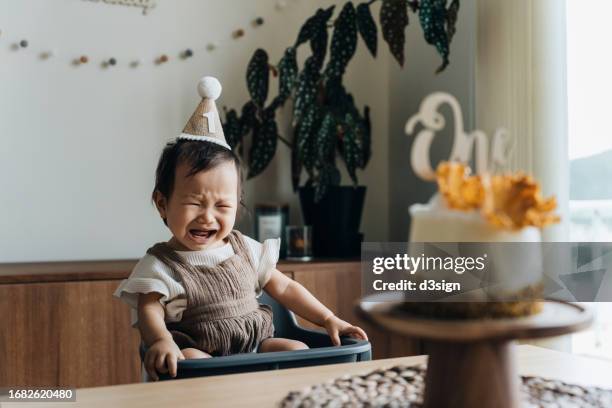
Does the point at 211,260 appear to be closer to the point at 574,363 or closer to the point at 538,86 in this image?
the point at 574,363

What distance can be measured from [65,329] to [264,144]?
0.94 metres

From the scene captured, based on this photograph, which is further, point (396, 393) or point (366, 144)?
point (366, 144)

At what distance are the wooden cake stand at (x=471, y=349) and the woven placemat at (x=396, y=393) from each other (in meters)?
0.10

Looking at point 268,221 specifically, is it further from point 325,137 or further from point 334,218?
point 325,137

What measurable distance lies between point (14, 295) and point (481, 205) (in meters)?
1.51

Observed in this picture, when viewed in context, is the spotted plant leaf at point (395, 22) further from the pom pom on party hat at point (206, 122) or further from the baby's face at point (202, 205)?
the baby's face at point (202, 205)

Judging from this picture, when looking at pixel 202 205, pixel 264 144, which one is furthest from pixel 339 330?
pixel 264 144

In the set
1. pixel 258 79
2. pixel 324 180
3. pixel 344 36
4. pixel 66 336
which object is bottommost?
pixel 66 336

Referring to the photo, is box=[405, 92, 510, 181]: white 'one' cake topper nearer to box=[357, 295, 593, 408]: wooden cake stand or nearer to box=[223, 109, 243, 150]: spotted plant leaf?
box=[357, 295, 593, 408]: wooden cake stand

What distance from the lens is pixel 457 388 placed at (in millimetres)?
648

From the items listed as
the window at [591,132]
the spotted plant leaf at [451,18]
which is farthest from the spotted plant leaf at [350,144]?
the window at [591,132]

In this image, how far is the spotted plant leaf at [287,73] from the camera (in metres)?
2.30

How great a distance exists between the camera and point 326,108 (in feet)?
7.67

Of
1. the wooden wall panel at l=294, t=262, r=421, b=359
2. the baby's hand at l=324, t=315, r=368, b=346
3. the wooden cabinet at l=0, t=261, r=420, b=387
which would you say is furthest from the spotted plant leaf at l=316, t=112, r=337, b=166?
the baby's hand at l=324, t=315, r=368, b=346
